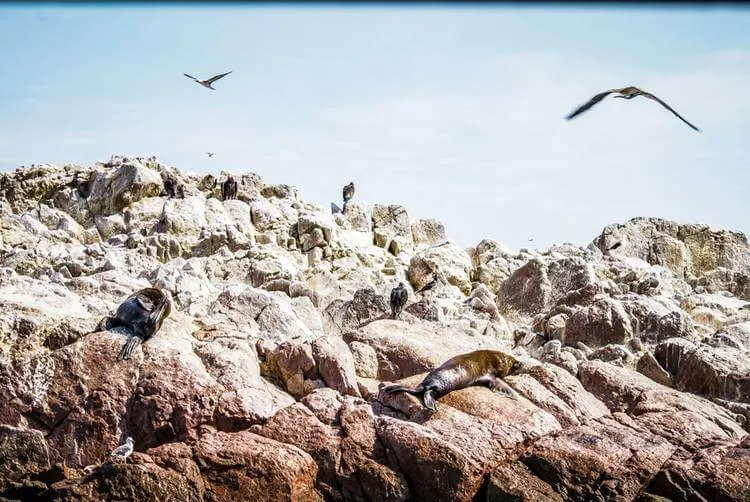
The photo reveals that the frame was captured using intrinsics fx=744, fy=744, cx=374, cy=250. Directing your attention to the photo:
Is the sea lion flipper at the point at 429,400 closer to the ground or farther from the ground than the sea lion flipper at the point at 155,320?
closer to the ground

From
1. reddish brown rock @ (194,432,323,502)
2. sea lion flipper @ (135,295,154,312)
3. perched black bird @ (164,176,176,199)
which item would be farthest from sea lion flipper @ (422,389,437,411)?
perched black bird @ (164,176,176,199)

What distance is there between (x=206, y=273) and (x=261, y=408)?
11.3 m

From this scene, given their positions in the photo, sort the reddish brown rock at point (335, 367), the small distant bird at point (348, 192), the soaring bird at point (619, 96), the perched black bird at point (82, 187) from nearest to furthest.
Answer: the soaring bird at point (619, 96) → the reddish brown rock at point (335, 367) → the perched black bird at point (82, 187) → the small distant bird at point (348, 192)

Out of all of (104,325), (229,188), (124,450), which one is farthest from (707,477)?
(229,188)

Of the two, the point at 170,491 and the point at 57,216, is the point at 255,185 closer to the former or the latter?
the point at 57,216

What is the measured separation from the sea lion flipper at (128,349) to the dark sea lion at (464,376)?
340 centimetres

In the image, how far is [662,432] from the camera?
9.58 meters

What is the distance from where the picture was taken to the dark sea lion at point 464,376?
10.0 m

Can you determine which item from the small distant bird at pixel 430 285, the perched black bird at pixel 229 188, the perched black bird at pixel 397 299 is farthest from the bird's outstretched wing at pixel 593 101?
the perched black bird at pixel 229 188

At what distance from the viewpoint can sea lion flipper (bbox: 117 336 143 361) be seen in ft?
32.0

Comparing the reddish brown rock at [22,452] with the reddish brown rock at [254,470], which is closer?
the reddish brown rock at [254,470]

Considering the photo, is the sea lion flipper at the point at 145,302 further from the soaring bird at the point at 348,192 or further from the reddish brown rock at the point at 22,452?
the soaring bird at the point at 348,192

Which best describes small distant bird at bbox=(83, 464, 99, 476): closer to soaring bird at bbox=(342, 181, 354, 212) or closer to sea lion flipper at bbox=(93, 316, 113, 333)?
sea lion flipper at bbox=(93, 316, 113, 333)

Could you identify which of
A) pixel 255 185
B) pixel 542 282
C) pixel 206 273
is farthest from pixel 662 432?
pixel 255 185
